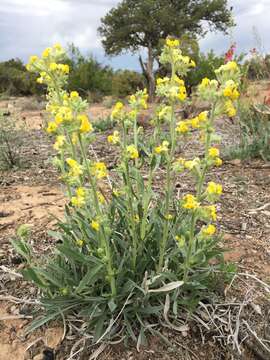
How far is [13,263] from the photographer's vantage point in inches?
107

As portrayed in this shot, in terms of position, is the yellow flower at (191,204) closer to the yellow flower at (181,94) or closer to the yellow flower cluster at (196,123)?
the yellow flower cluster at (196,123)

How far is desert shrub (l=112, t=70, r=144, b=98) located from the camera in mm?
16250

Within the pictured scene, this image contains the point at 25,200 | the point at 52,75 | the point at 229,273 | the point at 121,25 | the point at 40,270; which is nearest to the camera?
the point at 52,75

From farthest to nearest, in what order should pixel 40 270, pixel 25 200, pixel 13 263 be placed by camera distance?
pixel 25 200
pixel 13 263
pixel 40 270

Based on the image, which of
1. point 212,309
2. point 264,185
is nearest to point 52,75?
point 212,309

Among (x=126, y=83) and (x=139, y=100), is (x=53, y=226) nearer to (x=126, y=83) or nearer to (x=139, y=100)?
(x=139, y=100)

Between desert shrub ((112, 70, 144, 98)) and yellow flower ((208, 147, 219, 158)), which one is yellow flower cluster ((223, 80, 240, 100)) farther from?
desert shrub ((112, 70, 144, 98))

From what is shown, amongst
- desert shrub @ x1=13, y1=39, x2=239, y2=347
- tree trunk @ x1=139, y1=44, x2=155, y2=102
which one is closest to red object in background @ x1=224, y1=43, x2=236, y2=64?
desert shrub @ x1=13, y1=39, x2=239, y2=347

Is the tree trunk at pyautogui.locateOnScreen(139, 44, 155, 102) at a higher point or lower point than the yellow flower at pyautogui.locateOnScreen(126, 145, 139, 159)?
lower

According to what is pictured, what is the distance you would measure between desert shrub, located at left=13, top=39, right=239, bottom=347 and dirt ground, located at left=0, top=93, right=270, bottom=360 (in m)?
0.12

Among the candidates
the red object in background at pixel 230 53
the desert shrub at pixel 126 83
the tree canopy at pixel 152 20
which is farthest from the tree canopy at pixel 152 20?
the red object in background at pixel 230 53

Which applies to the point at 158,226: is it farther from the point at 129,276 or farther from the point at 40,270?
the point at 40,270

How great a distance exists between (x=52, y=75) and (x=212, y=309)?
1.36 meters

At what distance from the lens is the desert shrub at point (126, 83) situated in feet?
Result: 53.3
